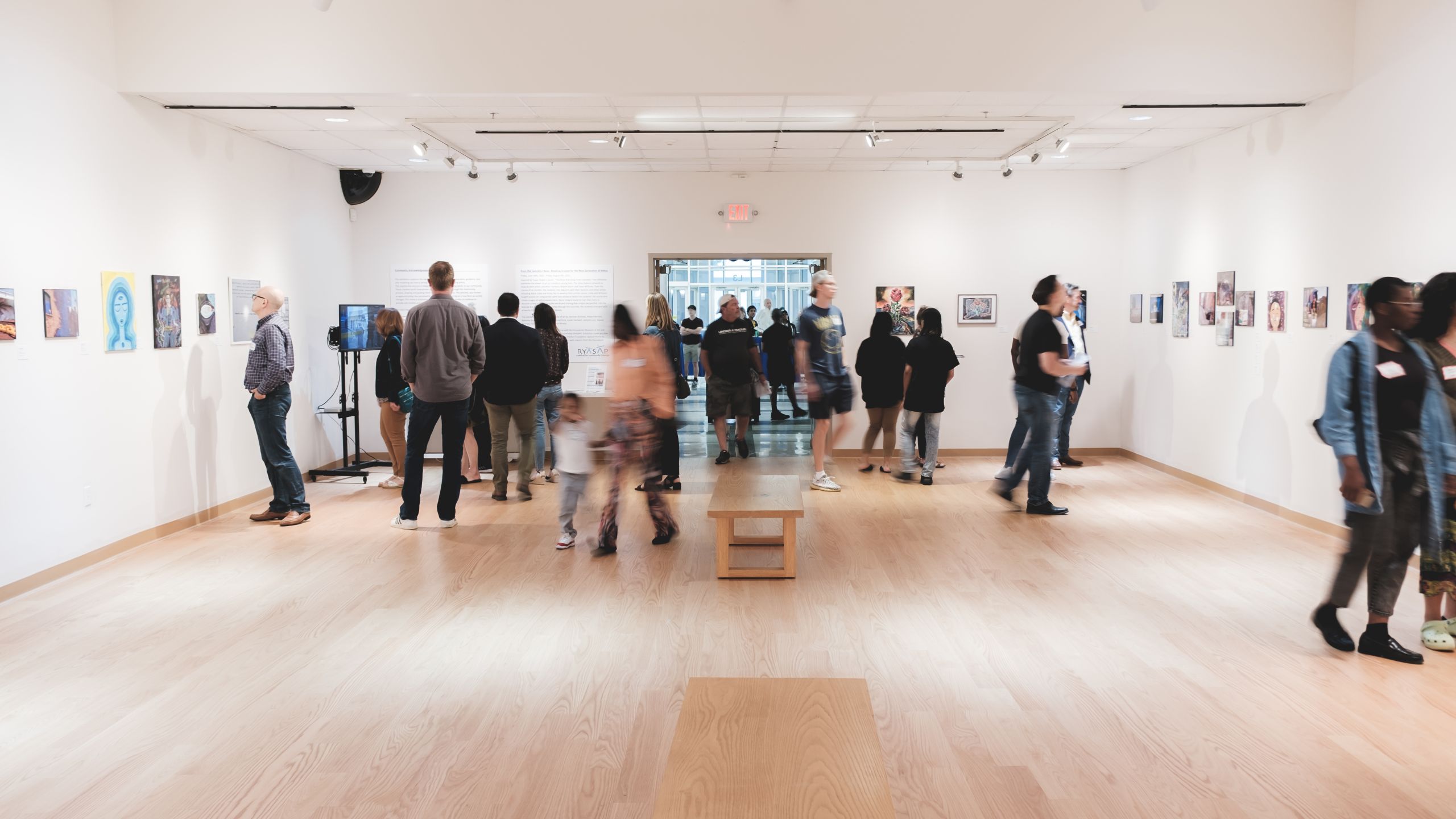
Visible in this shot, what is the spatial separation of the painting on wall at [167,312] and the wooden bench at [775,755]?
19.6ft

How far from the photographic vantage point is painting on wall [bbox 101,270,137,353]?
624 centimetres

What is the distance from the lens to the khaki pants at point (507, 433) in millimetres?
7938

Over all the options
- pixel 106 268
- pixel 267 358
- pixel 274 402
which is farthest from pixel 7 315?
pixel 274 402

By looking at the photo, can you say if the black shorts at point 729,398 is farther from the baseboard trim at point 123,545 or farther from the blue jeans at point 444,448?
the baseboard trim at point 123,545

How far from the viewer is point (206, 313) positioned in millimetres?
7414

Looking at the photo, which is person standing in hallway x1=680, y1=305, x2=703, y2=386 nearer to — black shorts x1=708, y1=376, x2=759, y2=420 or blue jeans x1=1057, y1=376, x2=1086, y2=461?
black shorts x1=708, y1=376, x2=759, y2=420

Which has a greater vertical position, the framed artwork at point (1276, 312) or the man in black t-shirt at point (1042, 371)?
the framed artwork at point (1276, 312)

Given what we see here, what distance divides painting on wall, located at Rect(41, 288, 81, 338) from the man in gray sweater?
201 centimetres

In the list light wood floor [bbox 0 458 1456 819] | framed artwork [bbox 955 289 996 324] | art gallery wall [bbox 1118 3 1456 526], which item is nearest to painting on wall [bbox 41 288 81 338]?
light wood floor [bbox 0 458 1456 819]

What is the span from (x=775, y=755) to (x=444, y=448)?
17.0ft

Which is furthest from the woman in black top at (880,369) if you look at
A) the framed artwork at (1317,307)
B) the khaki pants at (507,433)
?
the framed artwork at (1317,307)

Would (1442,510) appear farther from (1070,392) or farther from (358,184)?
(358,184)

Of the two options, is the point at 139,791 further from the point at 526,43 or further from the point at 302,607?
the point at 526,43

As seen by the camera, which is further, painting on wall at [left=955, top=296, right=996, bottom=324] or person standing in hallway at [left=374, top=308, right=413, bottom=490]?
painting on wall at [left=955, top=296, right=996, bottom=324]
